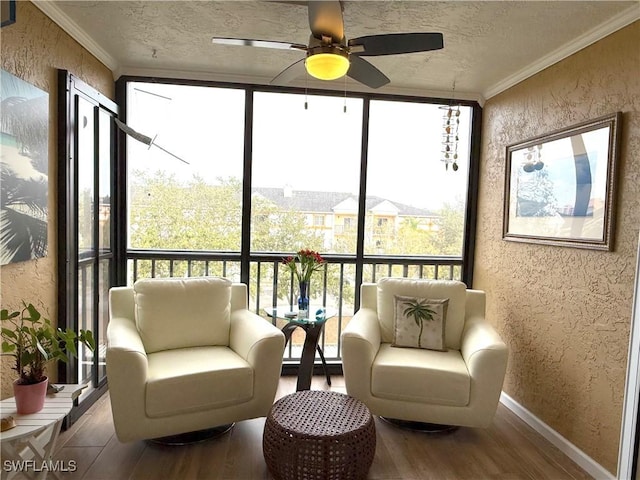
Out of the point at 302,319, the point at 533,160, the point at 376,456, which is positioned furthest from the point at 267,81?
the point at 376,456

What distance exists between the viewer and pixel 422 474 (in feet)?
7.28

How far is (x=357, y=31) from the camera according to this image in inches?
98.3

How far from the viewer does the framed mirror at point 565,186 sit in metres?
2.27

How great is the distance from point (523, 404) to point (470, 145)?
210 centimetres

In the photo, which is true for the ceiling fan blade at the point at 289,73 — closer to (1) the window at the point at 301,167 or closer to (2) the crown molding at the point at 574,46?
(1) the window at the point at 301,167

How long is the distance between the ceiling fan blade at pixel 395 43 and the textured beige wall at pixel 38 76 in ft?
5.28

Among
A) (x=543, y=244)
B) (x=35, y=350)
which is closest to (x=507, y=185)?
(x=543, y=244)

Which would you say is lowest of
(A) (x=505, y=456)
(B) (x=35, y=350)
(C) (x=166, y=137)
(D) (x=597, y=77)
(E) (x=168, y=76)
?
(A) (x=505, y=456)

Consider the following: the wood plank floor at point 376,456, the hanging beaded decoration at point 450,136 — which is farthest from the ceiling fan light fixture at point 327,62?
the wood plank floor at point 376,456

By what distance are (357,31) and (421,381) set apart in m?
2.09

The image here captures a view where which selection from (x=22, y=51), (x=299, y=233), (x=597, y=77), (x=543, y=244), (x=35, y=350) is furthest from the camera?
(x=299, y=233)

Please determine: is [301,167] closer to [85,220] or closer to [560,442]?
[85,220]

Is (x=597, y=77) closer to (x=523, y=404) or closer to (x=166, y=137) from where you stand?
(x=523, y=404)

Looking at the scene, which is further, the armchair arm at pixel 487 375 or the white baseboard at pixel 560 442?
the armchair arm at pixel 487 375
